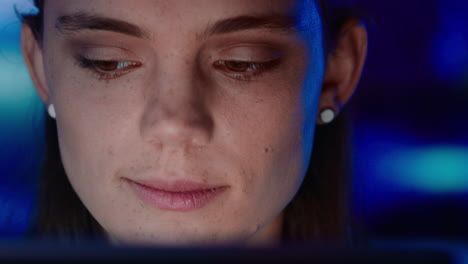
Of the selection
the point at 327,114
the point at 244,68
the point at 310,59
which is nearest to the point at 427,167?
the point at 327,114

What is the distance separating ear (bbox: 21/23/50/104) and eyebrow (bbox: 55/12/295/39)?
0.21 meters

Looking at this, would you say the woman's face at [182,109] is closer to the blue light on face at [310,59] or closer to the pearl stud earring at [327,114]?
the blue light on face at [310,59]

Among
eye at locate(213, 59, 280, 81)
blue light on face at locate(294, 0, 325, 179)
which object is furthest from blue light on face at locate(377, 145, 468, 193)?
eye at locate(213, 59, 280, 81)

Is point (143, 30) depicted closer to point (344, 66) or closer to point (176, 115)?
point (176, 115)

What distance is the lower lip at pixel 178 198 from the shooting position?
1.07m

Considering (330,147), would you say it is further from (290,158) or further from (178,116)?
(178,116)

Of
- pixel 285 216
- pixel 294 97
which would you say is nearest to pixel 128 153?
pixel 294 97

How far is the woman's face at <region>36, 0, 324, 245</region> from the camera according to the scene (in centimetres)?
104

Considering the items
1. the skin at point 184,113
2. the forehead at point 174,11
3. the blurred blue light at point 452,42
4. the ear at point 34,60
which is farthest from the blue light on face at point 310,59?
the blurred blue light at point 452,42

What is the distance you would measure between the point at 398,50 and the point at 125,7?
82.8 inches

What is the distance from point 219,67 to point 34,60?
1.58ft

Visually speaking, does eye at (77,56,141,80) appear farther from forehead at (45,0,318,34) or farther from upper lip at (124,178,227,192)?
upper lip at (124,178,227,192)

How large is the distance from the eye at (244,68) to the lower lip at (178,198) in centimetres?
21

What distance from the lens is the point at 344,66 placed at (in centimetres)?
133
